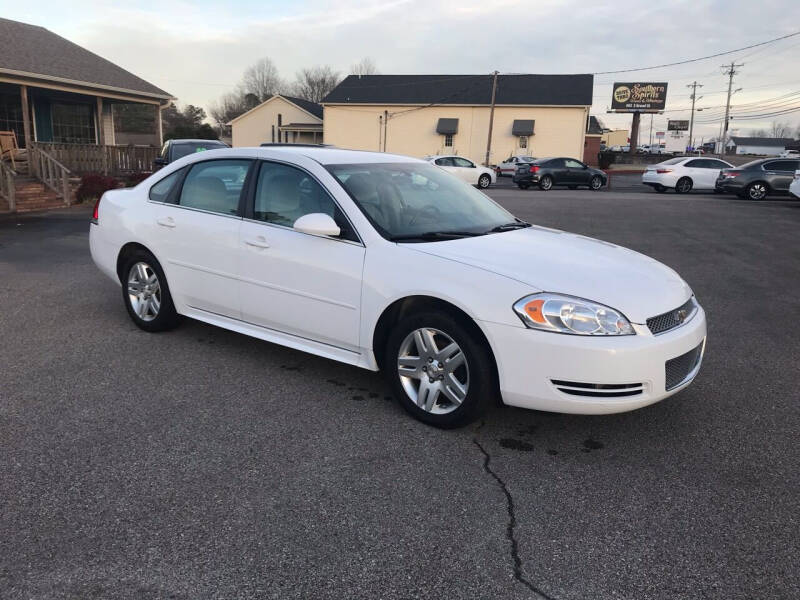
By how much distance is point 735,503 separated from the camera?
3135 mm

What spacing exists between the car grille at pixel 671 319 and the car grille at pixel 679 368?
0.58 feet

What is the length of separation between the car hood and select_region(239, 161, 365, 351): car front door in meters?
0.51

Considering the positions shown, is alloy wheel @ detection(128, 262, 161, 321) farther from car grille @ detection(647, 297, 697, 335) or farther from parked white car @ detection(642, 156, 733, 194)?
parked white car @ detection(642, 156, 733, 194)

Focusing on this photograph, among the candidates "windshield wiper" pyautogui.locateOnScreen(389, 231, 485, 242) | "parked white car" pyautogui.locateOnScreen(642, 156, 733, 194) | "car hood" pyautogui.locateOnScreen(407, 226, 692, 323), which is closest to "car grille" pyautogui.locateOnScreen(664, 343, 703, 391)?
"car hood" pyautogui.locateOnScreen(407, 226, 692, 323)

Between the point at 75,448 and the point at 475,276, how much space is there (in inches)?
94.1

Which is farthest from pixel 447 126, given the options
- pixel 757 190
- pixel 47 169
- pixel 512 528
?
pixel 512 528

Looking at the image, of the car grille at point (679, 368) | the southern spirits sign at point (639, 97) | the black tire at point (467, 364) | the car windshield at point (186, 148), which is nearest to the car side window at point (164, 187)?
the black tire at point (467, 364)

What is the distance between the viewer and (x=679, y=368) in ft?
12.2

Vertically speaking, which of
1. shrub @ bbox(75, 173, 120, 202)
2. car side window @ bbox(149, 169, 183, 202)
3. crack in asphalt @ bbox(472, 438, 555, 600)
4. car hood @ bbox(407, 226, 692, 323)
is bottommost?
crack in asphalt @ bbox(472, 438, 555, 600)

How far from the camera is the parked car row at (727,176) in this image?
76.8 feet

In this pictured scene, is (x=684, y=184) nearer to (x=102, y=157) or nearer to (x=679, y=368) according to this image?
(x=102, y=157)

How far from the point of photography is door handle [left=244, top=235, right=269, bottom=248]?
4582 millimetres

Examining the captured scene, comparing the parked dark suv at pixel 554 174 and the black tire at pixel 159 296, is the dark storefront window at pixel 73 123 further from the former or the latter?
the black tire at pixel 159 296

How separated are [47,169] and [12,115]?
14.6 ft
